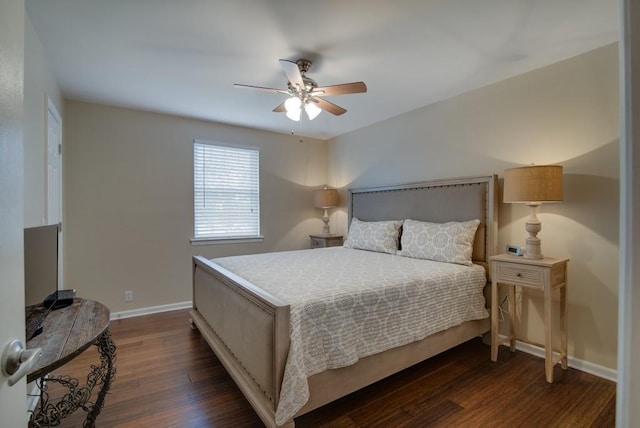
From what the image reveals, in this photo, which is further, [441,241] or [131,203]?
[131,203]

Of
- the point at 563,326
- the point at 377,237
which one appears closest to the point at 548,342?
the point at 563,326

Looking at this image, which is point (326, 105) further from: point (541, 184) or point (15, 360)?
point (15, 360)

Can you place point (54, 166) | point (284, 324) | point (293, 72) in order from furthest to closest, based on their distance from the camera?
1. point (54, 166)
2. point (293, 72)
3. point (284, 324)

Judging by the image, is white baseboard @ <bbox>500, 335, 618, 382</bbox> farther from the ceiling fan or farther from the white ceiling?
the ceiling fan

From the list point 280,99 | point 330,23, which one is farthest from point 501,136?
point 280,99

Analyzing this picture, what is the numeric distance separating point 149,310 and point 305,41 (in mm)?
3487

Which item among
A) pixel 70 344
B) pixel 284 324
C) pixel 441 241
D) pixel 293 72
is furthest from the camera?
pixel 441 241

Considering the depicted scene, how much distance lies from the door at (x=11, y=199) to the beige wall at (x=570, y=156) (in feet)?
10.6

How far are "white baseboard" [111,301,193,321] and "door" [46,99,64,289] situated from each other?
0.67 metres

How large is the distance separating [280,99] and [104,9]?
1.71 m

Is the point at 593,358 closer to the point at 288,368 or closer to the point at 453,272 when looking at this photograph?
the point at 453,272

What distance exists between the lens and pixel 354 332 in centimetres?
182

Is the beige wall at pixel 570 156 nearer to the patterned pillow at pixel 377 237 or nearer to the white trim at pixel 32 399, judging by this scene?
the patterned pillow at pixel 377 237

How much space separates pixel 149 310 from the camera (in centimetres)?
364
